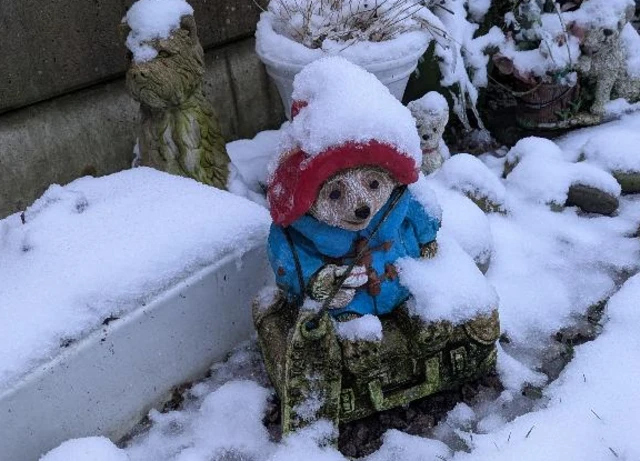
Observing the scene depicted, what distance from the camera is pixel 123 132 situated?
10.2 ft

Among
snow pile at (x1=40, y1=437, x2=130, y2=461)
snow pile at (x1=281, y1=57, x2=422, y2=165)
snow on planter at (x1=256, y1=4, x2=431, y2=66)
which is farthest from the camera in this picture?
snow on planter at (x1=256, y1=4, x2=431, y2=66)

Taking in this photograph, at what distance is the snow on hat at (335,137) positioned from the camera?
1642 mm

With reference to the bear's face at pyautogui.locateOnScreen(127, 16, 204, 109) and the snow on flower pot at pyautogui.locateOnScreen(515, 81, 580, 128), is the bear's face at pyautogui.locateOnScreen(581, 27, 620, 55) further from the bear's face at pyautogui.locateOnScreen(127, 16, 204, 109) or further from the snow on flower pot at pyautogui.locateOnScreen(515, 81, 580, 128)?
the bear's face at pyautogui.locateOnScreen(127, 16, 204, 109)

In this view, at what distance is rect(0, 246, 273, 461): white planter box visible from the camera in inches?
70.3

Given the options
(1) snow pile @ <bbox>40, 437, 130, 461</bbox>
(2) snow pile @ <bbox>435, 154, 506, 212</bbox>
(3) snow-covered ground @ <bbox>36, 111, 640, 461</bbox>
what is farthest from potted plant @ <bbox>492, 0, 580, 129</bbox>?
(1) snow pile @ <bbox>40, 437, 130, 461</bbox>

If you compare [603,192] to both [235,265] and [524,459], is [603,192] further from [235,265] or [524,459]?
[235,265]

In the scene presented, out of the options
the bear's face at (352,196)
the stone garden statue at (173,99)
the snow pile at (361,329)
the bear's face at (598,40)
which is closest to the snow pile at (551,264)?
the snow pile at (361,329)

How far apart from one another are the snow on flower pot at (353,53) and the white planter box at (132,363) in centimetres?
87

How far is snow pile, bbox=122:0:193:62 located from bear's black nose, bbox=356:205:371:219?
108 centimetres

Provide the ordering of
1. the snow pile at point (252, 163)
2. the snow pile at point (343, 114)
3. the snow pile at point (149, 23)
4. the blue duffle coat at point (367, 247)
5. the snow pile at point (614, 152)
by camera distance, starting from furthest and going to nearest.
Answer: the snow pile at point (614, 152) → the snow pile at point (252, 163) → the snow pile at point (149, 23) → the blue duffle coat at point (367, 247) → the snow pile at point (343, 114)

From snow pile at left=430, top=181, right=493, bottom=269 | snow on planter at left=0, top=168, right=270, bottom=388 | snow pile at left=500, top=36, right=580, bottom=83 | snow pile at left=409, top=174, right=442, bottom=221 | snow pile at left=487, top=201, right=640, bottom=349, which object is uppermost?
snow pile at left=409, top=174, right=442, bottom=221

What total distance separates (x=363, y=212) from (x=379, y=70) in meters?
1.12

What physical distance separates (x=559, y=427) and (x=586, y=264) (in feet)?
3.00

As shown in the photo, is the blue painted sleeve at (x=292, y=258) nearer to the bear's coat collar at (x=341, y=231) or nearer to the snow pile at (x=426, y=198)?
the bear's coat collar at (x=341, y=231)
